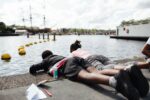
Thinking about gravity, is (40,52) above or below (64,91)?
below

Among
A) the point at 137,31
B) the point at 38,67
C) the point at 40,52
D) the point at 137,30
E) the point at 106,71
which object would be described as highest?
the point at 137,30

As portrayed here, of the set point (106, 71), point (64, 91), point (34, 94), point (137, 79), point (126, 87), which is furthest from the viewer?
point (106, 71)

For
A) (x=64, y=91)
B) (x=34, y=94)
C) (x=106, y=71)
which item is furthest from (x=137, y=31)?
(x=34, y=94)

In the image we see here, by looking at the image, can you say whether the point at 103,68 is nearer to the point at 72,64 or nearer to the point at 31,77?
the point at 72,64

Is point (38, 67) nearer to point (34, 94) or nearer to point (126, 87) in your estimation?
point (34, 94)

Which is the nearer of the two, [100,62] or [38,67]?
[100,62]

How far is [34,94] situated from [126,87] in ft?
5.15

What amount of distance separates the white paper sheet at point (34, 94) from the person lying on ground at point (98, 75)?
0.87 m

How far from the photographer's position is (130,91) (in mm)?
3158

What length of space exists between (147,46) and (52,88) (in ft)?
7.85

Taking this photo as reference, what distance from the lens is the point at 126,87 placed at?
3.19 m

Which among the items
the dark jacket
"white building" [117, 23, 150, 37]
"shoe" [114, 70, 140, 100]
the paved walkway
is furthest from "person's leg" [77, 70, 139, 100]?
"white building" [117, 23, 150, 37]

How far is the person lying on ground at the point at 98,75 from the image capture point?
3248 mm

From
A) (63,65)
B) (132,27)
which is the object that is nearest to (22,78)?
(63,65)
